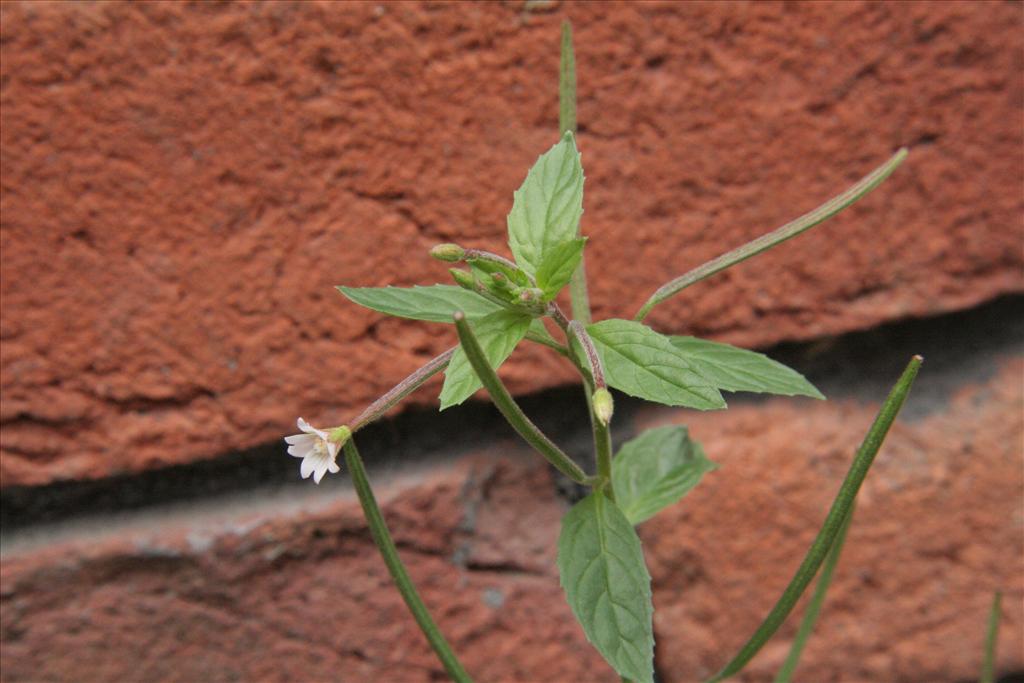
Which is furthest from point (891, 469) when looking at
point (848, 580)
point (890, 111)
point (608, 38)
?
point (608, 38)

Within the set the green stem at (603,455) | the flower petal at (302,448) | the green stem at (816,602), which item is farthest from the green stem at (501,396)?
the green stem at (816,602)

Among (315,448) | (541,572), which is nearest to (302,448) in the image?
(315,448)

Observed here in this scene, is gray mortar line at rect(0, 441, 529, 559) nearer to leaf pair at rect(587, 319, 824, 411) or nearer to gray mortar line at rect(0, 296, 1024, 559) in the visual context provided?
gray mortar line at rect(0, 296, 1024, 559)

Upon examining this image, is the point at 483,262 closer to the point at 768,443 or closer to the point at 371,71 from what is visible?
the point at 371,71

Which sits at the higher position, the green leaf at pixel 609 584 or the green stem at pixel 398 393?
the green stem at pixel 398 393

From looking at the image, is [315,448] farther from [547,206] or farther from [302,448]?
[547,206]

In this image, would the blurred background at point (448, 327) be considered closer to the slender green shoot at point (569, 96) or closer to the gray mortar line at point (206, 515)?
the gray mortar line at point (206, 515)

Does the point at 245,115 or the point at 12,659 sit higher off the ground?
the point at 245,115
